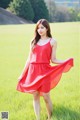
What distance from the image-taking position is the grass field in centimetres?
521

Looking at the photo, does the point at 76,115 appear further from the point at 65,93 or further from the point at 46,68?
the point at 46,68

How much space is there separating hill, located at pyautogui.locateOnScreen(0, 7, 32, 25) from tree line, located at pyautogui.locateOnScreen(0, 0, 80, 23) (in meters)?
0.04

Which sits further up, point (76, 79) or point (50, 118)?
point (76, 79)

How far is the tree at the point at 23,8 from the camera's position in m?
5.36

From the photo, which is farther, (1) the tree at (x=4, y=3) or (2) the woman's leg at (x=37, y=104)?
(1) the tree at (x=4, y=3)

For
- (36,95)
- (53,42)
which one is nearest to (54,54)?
(53,42)

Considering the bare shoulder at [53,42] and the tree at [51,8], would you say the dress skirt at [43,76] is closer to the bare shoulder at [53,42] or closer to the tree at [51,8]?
the bare shoulder at [53,42]

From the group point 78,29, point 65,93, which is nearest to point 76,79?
point 65,93

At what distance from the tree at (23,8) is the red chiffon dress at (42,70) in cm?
56

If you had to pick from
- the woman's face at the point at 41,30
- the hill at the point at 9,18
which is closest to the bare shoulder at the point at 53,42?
the woman's face at the point at 41,30

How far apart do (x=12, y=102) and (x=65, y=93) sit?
0.55m

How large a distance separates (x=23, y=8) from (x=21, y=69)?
2.07ft

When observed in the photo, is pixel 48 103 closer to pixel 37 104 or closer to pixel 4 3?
pixel 37 104

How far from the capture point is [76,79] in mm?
5277
